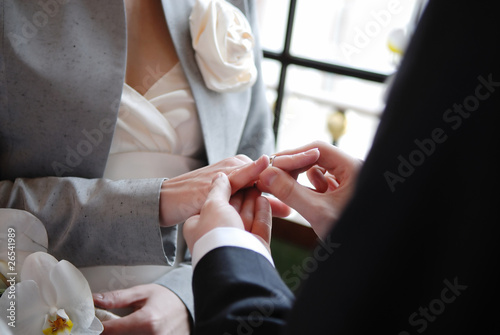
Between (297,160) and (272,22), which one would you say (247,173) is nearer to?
(297,160)

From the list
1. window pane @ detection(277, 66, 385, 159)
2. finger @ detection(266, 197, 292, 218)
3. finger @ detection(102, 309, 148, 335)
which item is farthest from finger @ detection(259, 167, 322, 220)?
window pane @ detection(277, 66, 385, 159)

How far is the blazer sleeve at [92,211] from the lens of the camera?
0.82m

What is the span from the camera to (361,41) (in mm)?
1376

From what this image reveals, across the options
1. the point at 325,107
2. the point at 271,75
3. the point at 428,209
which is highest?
the point at 428,209

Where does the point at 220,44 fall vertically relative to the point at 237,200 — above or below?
above

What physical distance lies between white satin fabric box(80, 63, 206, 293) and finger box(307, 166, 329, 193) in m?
0.27

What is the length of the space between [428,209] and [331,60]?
1191mm

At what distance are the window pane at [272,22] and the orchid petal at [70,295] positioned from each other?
1.06 meters

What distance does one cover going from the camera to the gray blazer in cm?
79

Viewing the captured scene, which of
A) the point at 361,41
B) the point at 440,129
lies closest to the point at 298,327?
the point at 440,129

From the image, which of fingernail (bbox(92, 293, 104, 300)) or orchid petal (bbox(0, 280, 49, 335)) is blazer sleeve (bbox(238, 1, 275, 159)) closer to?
fingernail (bbox(92, 293, 104, 300))

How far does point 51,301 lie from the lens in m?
0.70

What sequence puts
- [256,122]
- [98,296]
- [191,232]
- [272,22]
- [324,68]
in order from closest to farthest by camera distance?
1. [191,232]
2. [98,296]
3. [256,122]
4. [324,68]
5. [272,22]

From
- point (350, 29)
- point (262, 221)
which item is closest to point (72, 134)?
point (262, 221)
